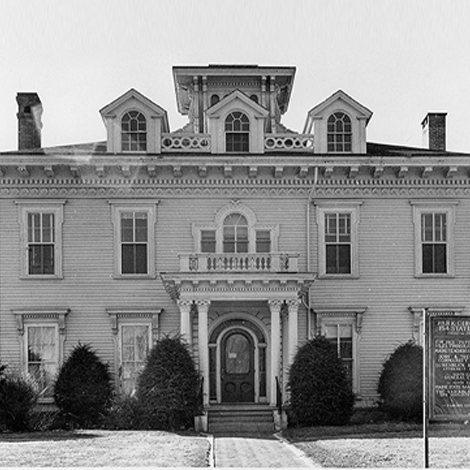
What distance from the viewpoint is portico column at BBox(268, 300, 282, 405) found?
23922mm

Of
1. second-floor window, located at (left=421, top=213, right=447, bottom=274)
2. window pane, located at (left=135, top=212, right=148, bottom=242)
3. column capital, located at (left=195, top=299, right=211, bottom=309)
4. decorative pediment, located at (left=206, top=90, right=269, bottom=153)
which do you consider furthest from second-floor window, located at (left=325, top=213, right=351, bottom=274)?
window pane, located at (left=135, top=212, right=148, bottom=242)

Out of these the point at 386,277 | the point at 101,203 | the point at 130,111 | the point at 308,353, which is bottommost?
the point at 308,353

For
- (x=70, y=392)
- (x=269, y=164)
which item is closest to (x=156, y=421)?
(x=70, y=392)

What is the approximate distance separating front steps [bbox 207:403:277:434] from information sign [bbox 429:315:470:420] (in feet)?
33.0

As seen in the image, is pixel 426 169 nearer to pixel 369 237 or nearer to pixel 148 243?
pixel 369 237

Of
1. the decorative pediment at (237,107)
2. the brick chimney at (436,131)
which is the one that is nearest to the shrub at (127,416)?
the decorative pediment at (237,107)

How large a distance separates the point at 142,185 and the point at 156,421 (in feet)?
25.3

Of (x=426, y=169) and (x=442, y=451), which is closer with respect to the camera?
(x=442, y=451)

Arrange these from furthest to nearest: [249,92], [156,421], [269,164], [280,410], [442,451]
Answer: [249,92], [269,164], [280,410], [156,421], [442,451]

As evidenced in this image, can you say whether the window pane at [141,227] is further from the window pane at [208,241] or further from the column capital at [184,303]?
the column capital at [184,303]

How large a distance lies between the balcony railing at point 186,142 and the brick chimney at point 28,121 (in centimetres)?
499

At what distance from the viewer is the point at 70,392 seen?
24109mm

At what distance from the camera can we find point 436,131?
3034cm

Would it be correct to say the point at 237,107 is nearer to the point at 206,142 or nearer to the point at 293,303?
the point at 206,142
